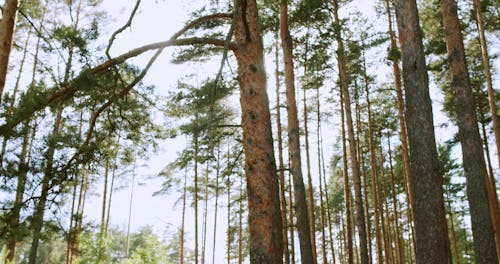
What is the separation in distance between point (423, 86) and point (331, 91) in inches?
445

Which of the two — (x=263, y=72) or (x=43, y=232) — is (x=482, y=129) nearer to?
(x=263, y=72)

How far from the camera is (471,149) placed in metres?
6.75

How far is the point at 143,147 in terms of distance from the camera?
5.14 metres

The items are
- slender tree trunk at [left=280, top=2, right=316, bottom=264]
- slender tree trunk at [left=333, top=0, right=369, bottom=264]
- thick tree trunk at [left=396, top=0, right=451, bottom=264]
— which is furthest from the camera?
slender tree trunk at [left=333, top=0, right=369, bottom=264]

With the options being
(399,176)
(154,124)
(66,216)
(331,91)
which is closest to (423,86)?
(154,124)

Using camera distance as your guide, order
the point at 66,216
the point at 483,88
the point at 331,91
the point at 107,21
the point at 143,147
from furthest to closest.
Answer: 1. the point at 331,91
2. the point at 483,88
3. the point at 107,21
4. the point at 143,147
5. the point at 66,216

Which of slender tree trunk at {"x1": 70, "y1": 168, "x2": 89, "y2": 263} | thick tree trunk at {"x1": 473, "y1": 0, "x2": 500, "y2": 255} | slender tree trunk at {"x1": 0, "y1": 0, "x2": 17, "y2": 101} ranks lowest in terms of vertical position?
slender tree trunk at {"x1": 70, "y1": 168, "x2": 89, "y2": 263}

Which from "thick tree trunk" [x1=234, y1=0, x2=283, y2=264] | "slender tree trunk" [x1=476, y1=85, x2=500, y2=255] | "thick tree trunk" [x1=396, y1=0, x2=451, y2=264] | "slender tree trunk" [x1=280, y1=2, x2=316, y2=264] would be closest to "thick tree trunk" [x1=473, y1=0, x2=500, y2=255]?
"slender tree trunk" [x1=476, y1=85, x2=500, y2=255]

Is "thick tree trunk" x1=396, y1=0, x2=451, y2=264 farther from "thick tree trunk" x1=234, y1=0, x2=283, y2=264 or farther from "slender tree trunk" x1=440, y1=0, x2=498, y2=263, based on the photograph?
"slender tree trunk" x1=440, y1=0, x2=498, y2=263

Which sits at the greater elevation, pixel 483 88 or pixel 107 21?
pixel 107 21

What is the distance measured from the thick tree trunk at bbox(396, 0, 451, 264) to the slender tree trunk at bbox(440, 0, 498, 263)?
2455 mm

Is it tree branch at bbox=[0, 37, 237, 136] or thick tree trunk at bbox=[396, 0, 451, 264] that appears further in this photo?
thick tree trunk at bbox=[396, 0, 451, 264]

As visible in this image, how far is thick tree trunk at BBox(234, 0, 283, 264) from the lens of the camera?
138 inches

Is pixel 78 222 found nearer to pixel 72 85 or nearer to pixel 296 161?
pixel 72 85
